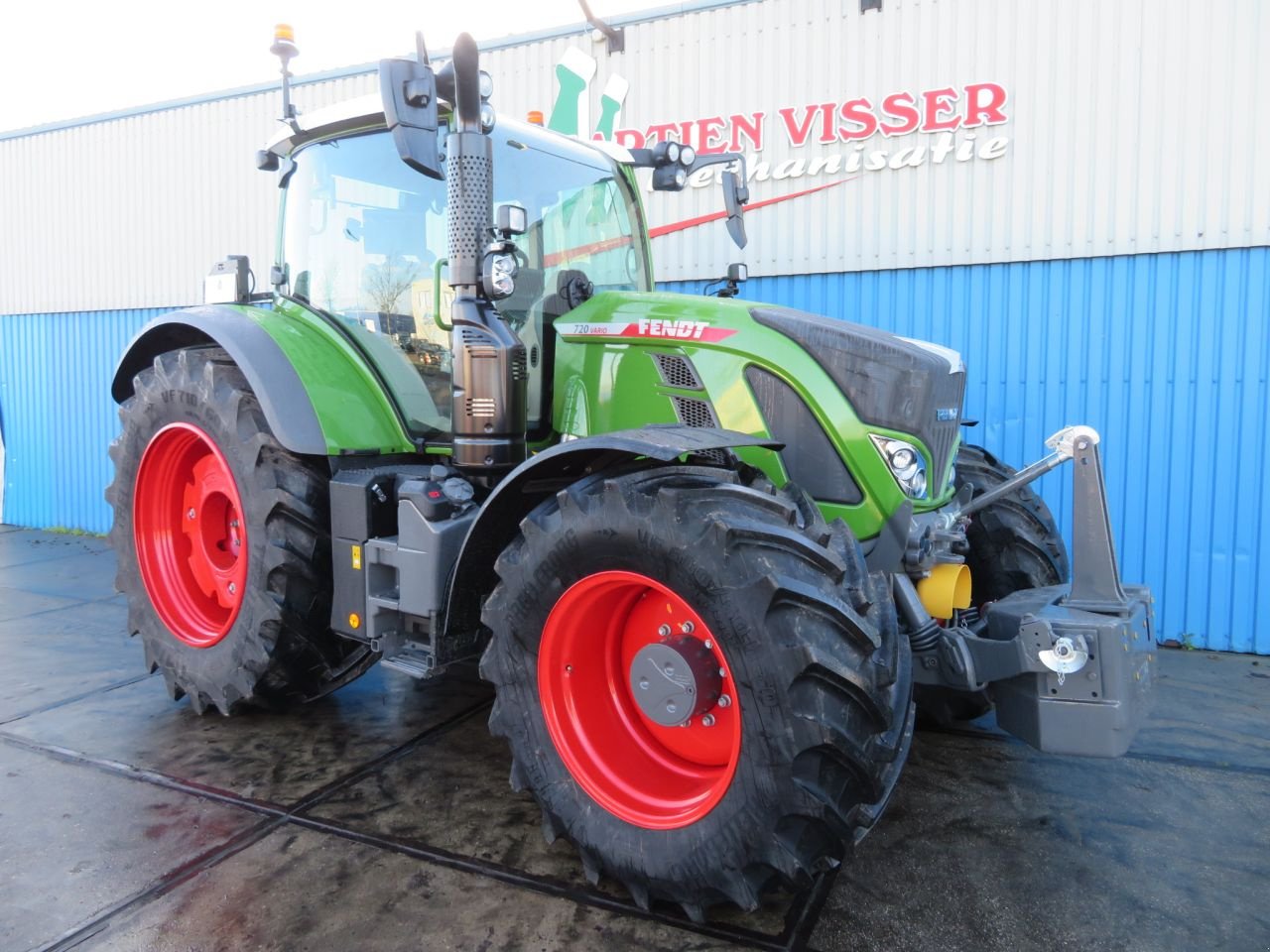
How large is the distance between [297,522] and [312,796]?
1.03m

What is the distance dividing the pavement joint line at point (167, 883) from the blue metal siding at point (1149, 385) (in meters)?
4.61

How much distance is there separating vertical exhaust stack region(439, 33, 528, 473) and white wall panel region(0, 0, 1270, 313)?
141 inches

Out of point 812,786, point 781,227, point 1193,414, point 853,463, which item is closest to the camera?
point 812,786

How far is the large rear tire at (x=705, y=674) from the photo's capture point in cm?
237

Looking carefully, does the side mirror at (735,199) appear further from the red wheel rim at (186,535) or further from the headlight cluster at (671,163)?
the red wheel rim at (186,535)

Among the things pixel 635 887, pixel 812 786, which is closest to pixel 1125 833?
pixel 812 786

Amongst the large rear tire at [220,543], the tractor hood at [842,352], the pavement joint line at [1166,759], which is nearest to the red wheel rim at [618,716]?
the tractor hood at [842,352]

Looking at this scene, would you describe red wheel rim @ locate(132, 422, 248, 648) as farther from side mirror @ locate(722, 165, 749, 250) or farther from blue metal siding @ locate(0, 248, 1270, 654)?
blue metal siding @ locate(0, 248, 1270, 654)

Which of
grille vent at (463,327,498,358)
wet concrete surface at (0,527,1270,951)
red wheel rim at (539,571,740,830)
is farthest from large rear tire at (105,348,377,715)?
red wheel rim at (539,571,740,830)

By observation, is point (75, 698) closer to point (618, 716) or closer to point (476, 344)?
point (476, 344)

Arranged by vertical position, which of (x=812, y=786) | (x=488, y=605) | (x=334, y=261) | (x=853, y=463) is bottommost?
(x=812, y=786)

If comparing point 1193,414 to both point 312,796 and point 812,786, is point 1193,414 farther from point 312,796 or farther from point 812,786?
point 312,796

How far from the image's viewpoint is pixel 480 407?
3363 millimetres

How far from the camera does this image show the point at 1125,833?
316 cm
